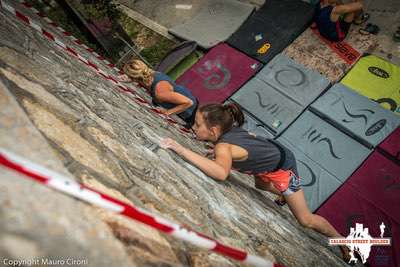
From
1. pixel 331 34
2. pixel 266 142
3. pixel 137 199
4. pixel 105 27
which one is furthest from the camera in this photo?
A: pixel 105 27

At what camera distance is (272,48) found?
22.0 feet

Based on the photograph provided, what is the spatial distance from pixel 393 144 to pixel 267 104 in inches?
88.3

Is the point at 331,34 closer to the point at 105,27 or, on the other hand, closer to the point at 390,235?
the point at 390,235

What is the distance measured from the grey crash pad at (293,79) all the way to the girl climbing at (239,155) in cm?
279

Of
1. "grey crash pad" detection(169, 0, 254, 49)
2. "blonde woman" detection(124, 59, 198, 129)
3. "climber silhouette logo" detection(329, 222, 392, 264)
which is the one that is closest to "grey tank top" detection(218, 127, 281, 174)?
"blonde woman" detection(124, 59, 198, 129)

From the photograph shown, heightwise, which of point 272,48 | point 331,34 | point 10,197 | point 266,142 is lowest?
point 10,197

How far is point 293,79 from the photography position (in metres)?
6.27

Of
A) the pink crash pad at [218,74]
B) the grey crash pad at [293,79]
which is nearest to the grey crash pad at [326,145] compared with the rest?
the grey crash pad at [293,79]

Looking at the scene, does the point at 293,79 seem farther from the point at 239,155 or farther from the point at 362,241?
the point at 239,155

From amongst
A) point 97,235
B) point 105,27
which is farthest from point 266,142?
point 105,27

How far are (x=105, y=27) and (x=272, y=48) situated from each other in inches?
154

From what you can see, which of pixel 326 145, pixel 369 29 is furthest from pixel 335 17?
pixel 326 145

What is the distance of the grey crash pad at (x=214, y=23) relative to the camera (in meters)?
7.30

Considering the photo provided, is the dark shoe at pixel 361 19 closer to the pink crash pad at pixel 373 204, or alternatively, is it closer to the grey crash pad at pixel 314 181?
the pink crash pad at pixel 373 204
